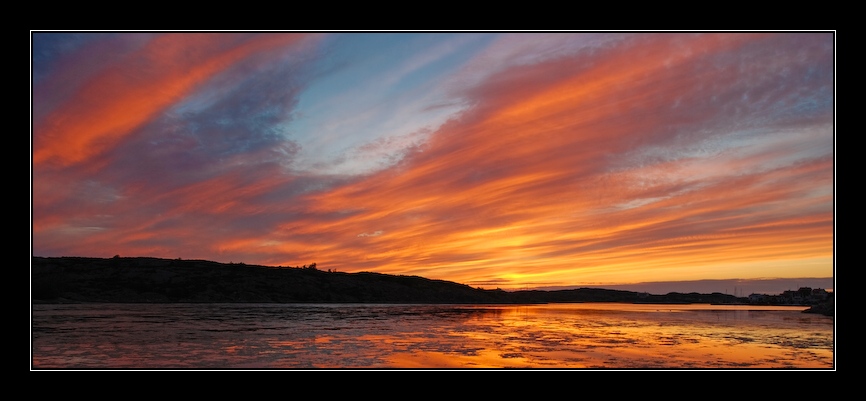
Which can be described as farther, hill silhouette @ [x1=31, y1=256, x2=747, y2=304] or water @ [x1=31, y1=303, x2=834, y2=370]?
hill silhouette @ [x1=31, y1=256, x2=747, y2=304]

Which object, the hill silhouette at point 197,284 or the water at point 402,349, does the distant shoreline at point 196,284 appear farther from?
the water at point 402,349

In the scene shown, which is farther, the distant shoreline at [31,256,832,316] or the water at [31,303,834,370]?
the distant shoreline at [31,256,832,316]

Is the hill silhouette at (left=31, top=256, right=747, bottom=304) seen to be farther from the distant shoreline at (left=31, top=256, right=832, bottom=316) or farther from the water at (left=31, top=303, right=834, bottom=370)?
the water at (left=31, top=303, right=834, bottom=370)

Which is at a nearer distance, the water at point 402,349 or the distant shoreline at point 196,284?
the water at point 402,349

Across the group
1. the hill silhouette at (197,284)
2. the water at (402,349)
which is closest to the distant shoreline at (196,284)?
the hill silhouette at (197,284)

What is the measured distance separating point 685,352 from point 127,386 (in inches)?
1077

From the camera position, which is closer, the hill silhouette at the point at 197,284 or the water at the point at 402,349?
the water at the point at 402,349

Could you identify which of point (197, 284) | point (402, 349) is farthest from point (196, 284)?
point (402, 349)

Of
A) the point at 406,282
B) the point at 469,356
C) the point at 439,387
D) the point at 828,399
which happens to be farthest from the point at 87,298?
the point at 828,399

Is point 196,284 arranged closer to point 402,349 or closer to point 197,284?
point 197,284

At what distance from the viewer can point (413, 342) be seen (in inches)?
1415

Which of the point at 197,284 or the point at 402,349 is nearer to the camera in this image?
the point at 402,349

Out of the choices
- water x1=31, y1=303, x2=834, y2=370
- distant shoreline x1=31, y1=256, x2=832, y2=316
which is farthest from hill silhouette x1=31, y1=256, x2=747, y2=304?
water x1=31, y1=303, x2=834, y2=370

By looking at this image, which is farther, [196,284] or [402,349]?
[196,284]
